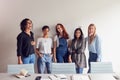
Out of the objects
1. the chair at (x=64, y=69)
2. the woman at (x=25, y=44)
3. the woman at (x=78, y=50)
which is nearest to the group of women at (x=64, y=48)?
the woman at (x=78, y=50)

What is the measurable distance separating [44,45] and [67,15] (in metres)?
0.87

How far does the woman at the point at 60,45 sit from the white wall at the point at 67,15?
7.6 inches

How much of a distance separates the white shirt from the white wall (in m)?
0.32

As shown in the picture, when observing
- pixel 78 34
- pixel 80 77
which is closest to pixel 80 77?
pixel 80 77

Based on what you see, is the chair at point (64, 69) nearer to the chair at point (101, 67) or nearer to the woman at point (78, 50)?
the chair at point (101, 67)

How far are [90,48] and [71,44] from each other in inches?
16.4

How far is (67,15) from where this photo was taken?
15.1 feet

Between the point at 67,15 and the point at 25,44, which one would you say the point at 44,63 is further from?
the point at 67,15

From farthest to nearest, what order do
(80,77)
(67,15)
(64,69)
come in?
(67,15), (64,69), (80,77)

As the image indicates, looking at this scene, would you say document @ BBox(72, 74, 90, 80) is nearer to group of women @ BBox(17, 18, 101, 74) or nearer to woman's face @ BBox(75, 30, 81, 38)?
group of women @ BBox(17, 18, 101, 74)

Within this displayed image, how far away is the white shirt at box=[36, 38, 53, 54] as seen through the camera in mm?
4305

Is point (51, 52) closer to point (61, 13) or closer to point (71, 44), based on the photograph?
point (71, 44)

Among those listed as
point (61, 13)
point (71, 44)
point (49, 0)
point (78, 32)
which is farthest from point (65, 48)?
point (49, 0)

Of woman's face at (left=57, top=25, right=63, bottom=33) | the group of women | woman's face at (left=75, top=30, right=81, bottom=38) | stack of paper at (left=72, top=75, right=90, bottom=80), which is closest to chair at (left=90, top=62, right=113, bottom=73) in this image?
stack of paper at (left=72, top=75, right=90, bottom=80)
